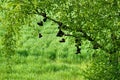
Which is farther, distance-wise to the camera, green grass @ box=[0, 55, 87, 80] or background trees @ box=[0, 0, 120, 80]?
green grass @ box=[0, 55, 87, 80]

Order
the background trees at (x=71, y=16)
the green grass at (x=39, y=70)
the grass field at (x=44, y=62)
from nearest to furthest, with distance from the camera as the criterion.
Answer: the background trees at (x=71, y=16) < the green grass at (x=39, y=70) < the grass field at (x=44, y=62)

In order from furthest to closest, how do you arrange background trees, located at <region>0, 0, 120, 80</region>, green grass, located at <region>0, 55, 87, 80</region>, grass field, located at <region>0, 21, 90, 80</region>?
grass field, located at <region>0, 21, 90, 80</region>
green grass, located at <region>0, 55, 87, 80</region>
background trees, located at <region>0, 0, 120, 80</region>

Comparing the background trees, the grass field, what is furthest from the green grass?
the background trees

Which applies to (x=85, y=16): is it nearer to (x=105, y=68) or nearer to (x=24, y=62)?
(x=105, y=68)

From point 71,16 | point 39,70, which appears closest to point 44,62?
point 39,70

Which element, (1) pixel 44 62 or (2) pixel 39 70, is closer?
(2) pixel 39 70

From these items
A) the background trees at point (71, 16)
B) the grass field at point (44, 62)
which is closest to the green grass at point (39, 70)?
the grass field at point (44, 62)

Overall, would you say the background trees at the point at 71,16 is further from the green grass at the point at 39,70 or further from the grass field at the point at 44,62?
the green grass at the point at 39,70

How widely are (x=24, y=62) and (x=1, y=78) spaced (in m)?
2.87

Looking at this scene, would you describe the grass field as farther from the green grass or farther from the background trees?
the background trees

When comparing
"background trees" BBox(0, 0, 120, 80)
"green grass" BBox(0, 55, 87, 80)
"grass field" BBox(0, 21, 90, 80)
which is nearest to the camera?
"background trees" BBox(0, 0, 120, 80)

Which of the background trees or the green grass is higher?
the background trees

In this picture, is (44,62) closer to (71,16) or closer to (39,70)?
(39,70)

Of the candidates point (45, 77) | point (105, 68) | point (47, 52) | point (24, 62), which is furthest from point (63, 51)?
point (105, 68)
